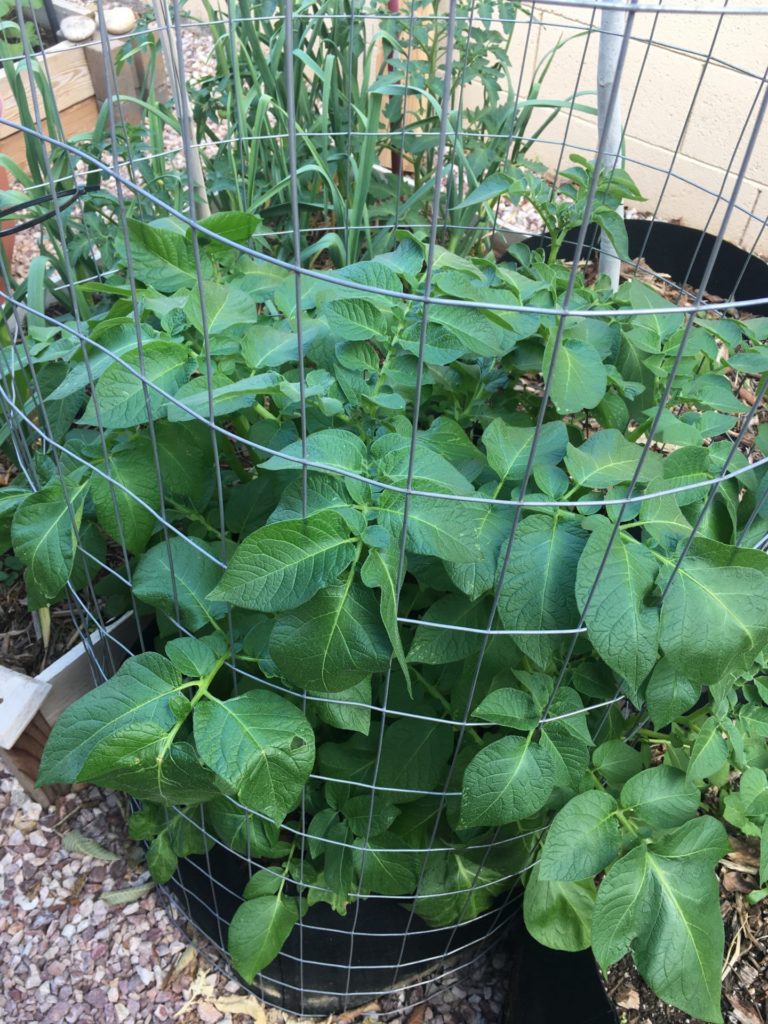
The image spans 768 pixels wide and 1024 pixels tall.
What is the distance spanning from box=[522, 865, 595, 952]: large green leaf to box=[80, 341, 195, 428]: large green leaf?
2.32 feet

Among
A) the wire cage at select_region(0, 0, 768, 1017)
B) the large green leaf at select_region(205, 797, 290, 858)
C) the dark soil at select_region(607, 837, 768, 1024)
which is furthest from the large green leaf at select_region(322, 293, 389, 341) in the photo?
the dark soil at select_region(607, 837, 768, 1024)

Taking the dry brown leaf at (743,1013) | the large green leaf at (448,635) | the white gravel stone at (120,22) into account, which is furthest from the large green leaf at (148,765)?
the white gravel stone at (120,22)

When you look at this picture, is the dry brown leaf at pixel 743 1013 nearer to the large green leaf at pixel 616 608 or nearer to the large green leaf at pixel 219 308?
the large green leaf at pixel 616 608

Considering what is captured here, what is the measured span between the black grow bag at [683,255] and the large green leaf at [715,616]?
127 centimetres

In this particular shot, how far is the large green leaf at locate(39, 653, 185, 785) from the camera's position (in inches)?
32.7

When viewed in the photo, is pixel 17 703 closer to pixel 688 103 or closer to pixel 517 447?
pixel 517 447

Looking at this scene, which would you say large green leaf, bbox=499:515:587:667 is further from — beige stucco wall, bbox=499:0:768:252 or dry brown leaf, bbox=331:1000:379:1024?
beige stucco wall, bbox=499:0:768:252

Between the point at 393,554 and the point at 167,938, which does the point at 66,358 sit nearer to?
the point at 393,554

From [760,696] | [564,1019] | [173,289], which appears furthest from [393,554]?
[564,1019]

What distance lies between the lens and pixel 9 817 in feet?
4.70

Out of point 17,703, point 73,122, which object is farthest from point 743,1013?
point 73,122

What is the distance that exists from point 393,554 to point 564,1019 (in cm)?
74

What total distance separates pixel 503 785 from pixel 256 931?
1.51ft

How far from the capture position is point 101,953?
4.35ft
